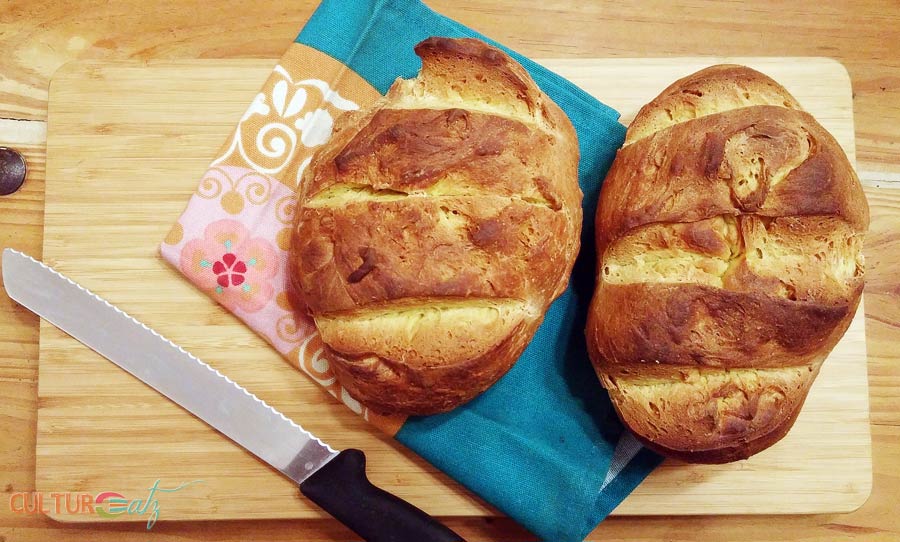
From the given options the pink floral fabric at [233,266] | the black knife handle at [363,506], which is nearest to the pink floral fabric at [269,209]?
the pink floral fabric at [233,266]

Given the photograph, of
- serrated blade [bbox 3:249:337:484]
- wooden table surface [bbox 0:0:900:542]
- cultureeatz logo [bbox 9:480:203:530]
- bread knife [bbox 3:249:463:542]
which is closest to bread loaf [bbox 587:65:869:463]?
wooden table surface [bbox 0:0:900:542]

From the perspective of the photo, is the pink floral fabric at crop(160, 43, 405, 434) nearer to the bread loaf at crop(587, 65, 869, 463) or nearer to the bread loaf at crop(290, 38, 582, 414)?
the bread loaf at crop(290, 38, 582, 414)

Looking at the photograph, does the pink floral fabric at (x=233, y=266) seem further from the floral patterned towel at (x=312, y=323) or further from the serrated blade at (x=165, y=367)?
the serrated blade at (x=165, y=367)

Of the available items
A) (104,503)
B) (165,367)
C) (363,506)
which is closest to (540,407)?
(363,506)

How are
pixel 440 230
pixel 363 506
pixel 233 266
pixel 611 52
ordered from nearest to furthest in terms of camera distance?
1. pixel 440 230
2. pixel 363 506
3. pixel 233 266
4. pixel 611 52

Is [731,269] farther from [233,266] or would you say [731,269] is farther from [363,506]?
[233,266]
